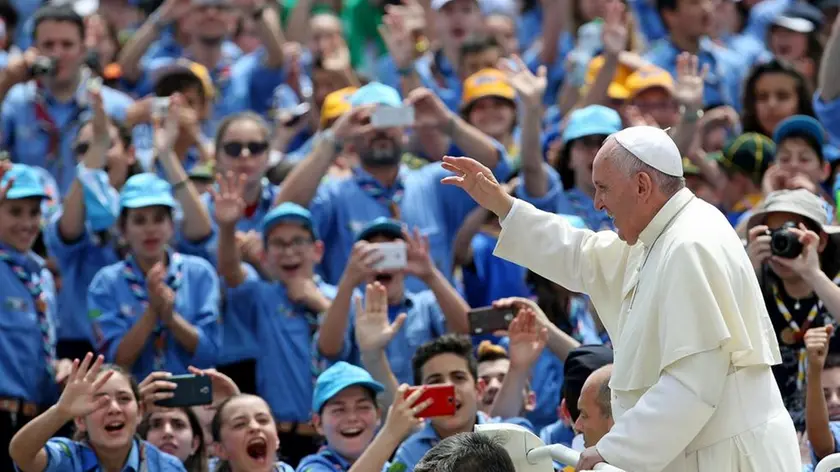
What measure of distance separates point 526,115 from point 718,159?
5.15ft

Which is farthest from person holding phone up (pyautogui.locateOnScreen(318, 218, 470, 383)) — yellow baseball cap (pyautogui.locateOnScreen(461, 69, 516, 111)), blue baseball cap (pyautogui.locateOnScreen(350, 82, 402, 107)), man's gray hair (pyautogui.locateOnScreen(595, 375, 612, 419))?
man's gray hair (pyautogui.locateOnScreen(595, 375, 612, 419))

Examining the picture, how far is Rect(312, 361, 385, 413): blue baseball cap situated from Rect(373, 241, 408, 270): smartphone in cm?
91

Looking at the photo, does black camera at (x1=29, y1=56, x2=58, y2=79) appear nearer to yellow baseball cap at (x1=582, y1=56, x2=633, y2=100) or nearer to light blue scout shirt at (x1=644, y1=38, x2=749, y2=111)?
yellow baseball cap at (x1=582, y1=56, x2=633, y2=100)

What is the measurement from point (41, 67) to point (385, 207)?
8.70 feet

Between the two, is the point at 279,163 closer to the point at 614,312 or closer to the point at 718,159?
the point at 718,159

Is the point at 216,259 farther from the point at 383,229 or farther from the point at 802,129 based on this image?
the point at 802,129

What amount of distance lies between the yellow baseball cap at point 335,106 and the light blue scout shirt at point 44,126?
1.53 meters

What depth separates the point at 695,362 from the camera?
17.4ft

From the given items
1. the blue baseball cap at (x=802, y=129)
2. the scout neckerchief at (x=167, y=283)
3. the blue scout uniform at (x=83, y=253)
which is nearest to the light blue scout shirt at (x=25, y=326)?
the scout neckerchief at (x=167, y=283)

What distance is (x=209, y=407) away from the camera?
8.58 metres

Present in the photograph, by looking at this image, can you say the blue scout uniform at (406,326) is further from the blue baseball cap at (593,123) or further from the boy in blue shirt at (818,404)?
the boy in blue shirt at (818,404)

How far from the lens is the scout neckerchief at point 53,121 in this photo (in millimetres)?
11164

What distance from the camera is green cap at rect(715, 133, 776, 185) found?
403 inches

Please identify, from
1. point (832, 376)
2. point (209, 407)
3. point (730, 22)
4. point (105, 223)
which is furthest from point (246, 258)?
point (730, 22)
